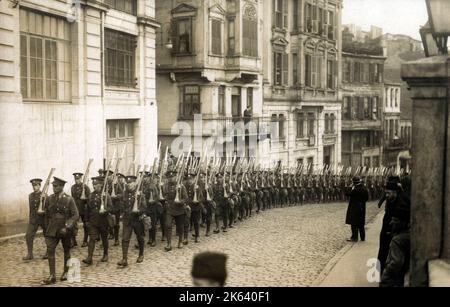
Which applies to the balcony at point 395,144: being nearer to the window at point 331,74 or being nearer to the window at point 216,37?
the window at point 331,74

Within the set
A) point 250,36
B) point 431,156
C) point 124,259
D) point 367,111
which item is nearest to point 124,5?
point 250,36


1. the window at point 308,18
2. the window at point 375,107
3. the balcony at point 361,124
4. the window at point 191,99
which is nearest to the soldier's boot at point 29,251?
the window at point 191,99

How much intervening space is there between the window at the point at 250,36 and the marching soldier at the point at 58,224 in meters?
21.8

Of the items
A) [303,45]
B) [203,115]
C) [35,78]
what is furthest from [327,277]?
[303,45]

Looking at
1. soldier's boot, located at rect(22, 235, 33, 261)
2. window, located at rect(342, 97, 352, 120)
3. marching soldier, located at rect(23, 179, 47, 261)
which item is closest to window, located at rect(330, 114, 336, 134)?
window, located at rect(342, 97, 352, 120)

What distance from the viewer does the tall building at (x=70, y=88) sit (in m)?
14.2

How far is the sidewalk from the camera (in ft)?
31.3

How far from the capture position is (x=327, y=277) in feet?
33.7

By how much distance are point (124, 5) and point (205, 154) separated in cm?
755

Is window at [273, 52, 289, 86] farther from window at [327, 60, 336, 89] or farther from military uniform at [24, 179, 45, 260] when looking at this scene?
military uniform at [24, 179, 45, 260]

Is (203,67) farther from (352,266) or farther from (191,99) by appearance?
(352,266)

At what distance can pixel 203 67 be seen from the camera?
28.8 m

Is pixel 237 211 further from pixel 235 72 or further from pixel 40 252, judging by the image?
pixel 235 72

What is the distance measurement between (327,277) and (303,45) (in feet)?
91.2
